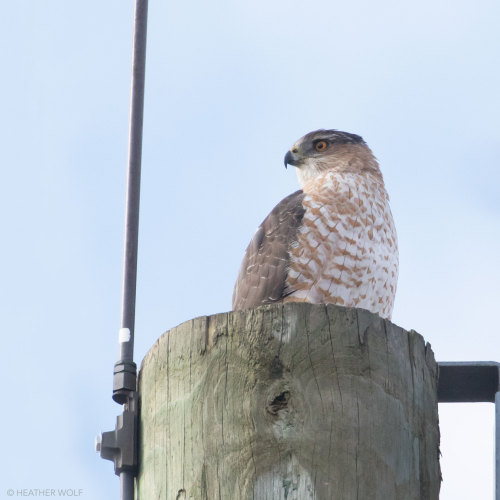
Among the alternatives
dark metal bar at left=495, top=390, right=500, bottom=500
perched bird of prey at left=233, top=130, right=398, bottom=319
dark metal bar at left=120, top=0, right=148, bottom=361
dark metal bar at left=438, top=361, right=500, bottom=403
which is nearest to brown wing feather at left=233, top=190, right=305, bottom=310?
perched bird of prey at left=233, top=130, right=398, bottom=319

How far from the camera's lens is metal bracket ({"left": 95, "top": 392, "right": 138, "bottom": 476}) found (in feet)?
11.5

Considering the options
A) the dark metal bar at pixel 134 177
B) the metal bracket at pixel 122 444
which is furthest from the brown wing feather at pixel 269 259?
the metal bracket at pixel 122 444

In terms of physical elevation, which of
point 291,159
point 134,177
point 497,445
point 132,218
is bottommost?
point 497,445

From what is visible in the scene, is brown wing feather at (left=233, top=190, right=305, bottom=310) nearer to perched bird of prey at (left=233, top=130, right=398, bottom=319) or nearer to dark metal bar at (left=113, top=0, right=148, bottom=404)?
perched bird of prey at (left=233, top=130, right=398, bottom=319)

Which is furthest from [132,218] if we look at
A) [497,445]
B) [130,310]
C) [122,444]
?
[497,445]

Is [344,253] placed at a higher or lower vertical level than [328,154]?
lower

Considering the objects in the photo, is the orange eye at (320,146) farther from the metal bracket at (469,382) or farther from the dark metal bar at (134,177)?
the metal bracket at (469,382)

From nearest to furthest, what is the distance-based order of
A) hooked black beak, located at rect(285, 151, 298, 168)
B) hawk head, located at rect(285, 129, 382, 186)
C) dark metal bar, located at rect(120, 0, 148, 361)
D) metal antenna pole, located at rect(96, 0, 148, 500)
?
metal antenna pole, located at rect(96, 0, 148, 500) < dark metal bar, located at rect(120, 0, 148, 361) < hawk head, located at rect(285, 129, 382, 186) < hooked black beak, located at rect(285, 151, 298, 168)

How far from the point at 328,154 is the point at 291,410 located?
5.30 m

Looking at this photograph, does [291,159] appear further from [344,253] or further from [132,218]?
[132,218]

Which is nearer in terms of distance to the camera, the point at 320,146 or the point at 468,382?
the point at 468,382

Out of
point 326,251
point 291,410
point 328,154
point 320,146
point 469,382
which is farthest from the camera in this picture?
point 320,146

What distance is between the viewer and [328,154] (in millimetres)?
8289

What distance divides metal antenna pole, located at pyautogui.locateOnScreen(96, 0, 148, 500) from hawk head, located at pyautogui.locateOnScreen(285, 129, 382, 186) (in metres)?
3.27
